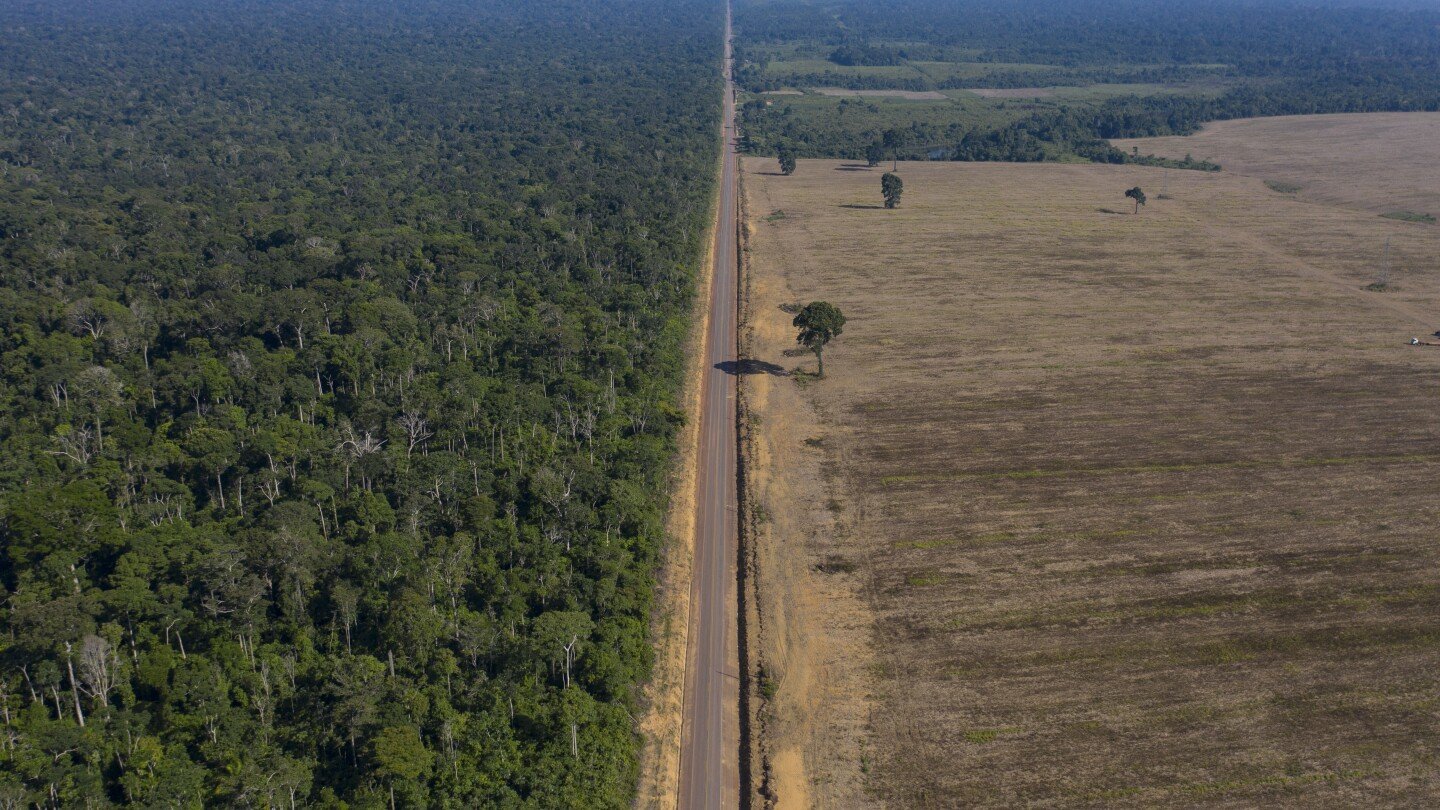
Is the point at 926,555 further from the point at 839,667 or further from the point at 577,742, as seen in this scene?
the point at 577,742

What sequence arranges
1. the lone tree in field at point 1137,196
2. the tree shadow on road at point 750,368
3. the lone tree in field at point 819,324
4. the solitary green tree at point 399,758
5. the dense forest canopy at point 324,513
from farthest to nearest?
the lone tree in field at point 1137,196 → the tree shadow on road at point 750,368 → the lone tree in field at point 819,324 → the dense forest canopy at point 324,513 → the solitary green tree at point 399,758

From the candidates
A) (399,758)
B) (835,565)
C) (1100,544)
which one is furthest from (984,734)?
(399,758)

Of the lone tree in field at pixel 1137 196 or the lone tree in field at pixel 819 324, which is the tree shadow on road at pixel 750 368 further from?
the lone tree in field at pixel 1137 196

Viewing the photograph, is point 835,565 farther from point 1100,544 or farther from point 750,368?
point 750,368

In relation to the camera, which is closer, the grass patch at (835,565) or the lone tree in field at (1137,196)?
the grass patch at (835,565)

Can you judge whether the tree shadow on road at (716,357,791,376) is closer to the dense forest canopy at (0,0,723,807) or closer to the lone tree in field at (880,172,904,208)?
the dense forest canopy at (0,0,723,807)

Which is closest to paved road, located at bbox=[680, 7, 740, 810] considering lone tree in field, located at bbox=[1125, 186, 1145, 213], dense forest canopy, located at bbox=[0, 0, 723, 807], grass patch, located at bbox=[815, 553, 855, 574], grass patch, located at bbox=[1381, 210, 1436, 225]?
dense forest canopy, located at bbox=[0, 0, 723, 807]

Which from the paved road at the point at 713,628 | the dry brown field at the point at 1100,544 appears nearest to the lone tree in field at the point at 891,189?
the dry brown field at the point at 1100,544
